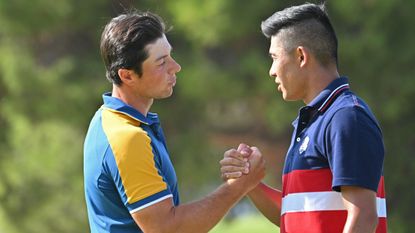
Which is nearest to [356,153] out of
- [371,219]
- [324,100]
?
[371,219]

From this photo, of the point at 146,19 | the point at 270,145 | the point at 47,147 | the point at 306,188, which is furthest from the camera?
the point at 270,145

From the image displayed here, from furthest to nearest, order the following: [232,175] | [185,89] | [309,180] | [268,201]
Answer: [185,89], [268,201], [232,175], [309,180]

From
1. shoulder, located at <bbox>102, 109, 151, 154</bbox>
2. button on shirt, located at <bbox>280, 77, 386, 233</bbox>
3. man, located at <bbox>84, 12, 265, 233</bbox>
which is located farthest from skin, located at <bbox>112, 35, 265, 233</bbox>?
button on shirt, located at <bbox>280, 77, 386, 233</bbox>

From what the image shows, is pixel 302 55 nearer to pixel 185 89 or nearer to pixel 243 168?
pixel 243 168

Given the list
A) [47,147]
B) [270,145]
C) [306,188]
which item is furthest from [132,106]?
[270,145]

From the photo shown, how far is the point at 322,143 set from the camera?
345 centimetres

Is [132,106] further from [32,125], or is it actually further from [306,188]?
[32,125]

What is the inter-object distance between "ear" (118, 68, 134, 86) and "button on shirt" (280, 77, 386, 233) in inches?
25.7

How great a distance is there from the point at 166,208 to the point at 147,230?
10 cm

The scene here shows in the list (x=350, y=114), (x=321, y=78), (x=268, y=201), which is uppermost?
(x=321, y=78)

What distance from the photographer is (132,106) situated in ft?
12.6

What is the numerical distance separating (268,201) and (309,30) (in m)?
0.80

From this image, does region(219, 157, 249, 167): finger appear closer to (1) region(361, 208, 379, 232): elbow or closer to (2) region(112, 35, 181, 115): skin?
(2) region(112, 35, 181, 115): skin

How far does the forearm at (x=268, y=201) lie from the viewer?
410 centimetres
